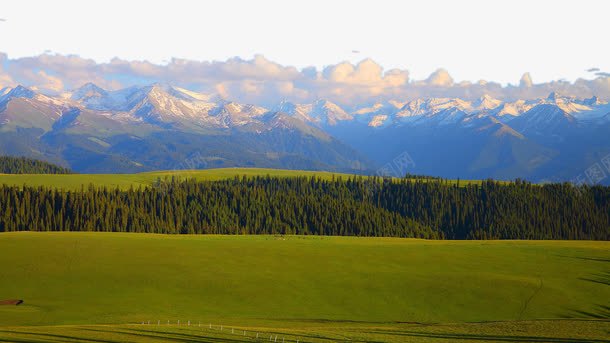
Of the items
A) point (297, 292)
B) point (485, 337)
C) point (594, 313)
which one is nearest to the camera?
point (485, 337)

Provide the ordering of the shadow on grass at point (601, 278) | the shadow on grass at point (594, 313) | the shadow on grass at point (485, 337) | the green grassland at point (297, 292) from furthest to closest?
the shadow on grass at point (601, 278) → the shadow on grass at point (594, 313) → the green grassland at point (297, 292) → the shadow on grass at point (485, 337)

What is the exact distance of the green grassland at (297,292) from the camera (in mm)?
66250

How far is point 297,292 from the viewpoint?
3846 inches

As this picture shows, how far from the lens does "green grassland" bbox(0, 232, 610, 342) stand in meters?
66.2

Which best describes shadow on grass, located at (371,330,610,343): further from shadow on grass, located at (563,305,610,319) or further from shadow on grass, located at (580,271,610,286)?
shadow on grass, located at (580,271,610,286)

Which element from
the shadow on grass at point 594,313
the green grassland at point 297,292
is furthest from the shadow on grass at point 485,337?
the shadow on grass at point 594,313

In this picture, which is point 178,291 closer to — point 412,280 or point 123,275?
point 123,275

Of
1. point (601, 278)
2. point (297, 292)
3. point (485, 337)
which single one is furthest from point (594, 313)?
point (297, 292)

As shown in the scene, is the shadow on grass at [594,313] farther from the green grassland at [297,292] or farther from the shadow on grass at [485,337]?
the shadow on grass at [485,337]

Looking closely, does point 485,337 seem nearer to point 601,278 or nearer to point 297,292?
point 297,292

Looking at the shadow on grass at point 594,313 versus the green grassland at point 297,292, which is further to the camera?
the shadow on grass at point 594,313

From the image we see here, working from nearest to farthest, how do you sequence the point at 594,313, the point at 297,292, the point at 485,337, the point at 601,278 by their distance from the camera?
the point at 485,337 → the point at 594,313 → the point at 297,292 → the point at 601,278

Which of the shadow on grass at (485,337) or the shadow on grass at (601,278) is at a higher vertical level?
the shadow on grass at (485,337)

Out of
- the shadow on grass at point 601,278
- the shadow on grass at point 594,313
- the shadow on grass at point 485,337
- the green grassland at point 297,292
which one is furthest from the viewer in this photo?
the shadow on grass at point 601,278
